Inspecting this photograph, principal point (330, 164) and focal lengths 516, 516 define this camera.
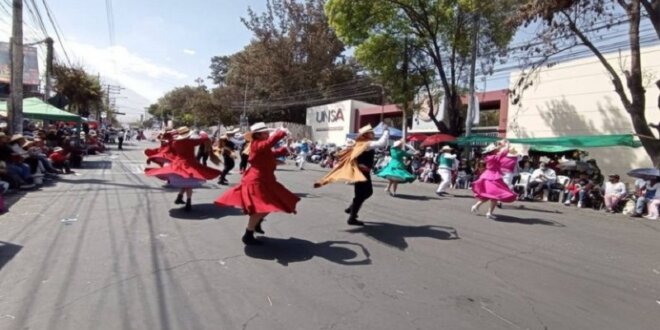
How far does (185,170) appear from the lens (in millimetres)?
9469

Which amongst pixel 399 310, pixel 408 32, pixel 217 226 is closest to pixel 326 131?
pixel 408 32

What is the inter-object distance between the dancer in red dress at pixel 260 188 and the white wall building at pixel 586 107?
16511mm

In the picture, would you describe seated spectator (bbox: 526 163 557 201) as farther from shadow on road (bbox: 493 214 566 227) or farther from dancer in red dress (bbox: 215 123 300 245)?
dancer in red dress (bbox: 215 123 300 245)

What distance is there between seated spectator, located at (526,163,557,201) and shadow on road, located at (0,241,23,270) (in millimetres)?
14601

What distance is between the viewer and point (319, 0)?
51.2m

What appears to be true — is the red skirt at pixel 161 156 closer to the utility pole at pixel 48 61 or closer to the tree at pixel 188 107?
the utility pole at pixel 48 61

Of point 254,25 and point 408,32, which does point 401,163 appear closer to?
point 408,32

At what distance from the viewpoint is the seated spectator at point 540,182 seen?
16.8 meters

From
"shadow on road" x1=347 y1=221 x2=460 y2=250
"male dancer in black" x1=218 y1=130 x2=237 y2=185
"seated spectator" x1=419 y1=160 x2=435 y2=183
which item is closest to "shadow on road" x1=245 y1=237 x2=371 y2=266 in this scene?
"shadow on road" x1=347 y1=221 x2=460 y2=250

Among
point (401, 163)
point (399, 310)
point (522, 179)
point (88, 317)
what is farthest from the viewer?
point (522, 179)

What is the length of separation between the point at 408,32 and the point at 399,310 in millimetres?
22484

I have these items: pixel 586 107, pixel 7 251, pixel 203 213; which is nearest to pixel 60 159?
pixel 203 213

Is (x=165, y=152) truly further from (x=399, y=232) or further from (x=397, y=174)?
(x=397, y=174)

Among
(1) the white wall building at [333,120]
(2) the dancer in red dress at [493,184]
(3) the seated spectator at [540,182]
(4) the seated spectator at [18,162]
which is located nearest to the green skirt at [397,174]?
(2) the dancer in red dress at [493,184]
